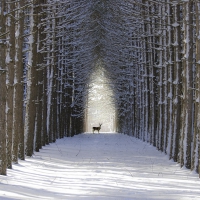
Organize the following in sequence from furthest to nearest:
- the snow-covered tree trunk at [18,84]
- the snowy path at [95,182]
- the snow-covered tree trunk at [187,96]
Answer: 1. the snow-covered tree trunk at [18,84]
2. the snow-covered tree trunk at [187,96]
3. the snowy path at [95,182]

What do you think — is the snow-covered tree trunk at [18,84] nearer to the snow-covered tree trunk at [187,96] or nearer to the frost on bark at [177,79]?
the snow-covered tree trunk at [187,96]

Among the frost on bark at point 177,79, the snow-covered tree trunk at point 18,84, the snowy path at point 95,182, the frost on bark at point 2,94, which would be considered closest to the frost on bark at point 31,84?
the snow-covered tree trunk at point 18,84

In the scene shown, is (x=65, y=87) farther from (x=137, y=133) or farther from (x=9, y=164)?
(x=9, y=164)

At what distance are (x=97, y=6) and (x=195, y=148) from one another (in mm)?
26989

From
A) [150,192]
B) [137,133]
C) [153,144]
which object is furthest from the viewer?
[137,133]

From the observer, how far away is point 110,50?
47.9 meters

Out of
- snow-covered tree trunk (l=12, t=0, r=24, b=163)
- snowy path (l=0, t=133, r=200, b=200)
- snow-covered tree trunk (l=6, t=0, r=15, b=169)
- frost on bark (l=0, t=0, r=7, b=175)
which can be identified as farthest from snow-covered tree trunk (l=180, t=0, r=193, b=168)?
frost on bark (l=0, t=0, r=7, b=175)

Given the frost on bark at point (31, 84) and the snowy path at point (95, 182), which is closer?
the snowy path at point (95, 182)

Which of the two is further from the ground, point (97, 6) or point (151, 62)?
point (97, 6)

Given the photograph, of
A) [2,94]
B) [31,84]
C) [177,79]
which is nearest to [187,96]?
[177,79]

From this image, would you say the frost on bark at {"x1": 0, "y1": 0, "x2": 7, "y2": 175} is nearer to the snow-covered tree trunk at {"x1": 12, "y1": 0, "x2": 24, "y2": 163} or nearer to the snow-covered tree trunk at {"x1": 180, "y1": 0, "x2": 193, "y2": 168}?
the snow-covered tree trunk at {"x1": 12, "y1": 0, "x2": 24, "y2": 163}

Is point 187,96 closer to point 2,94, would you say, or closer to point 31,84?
point 31,84

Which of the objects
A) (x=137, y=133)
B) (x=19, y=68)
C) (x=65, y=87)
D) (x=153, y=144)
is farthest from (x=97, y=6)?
(x=19, y=68)

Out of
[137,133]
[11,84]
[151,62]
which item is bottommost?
[137,133]
